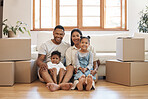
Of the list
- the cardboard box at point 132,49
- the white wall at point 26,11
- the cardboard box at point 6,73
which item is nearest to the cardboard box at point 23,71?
the cardboard box at point 6,73

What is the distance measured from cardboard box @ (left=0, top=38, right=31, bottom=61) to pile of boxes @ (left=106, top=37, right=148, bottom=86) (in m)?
1.33

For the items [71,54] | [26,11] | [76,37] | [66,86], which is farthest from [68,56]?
[26,11]

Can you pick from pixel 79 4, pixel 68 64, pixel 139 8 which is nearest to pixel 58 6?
pixel 79 4

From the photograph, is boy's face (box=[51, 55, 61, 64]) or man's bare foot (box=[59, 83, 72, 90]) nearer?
man's bare foot (box=[59, 83, 72, 90])

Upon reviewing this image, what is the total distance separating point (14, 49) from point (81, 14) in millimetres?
3065

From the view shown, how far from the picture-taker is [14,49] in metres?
3.07

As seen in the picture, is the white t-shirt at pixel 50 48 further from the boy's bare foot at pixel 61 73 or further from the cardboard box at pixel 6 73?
the cardboard box at pixel 6 73

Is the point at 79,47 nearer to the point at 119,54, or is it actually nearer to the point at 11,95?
the point at 119,54

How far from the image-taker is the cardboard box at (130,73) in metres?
2.89

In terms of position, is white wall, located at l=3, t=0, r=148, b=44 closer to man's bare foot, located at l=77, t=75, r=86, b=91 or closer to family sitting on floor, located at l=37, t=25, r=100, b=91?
family sitting on floor, located at l=37, t=25, r=100, b=91

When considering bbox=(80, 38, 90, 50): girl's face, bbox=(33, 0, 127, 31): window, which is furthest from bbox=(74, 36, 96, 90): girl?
bbox=(33, 0, 127, 31): window

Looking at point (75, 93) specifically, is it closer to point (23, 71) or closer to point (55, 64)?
point (55, 64)

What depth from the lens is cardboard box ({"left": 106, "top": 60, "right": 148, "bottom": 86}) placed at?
2.89 metres

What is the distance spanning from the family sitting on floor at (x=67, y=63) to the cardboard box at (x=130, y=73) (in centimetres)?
31
